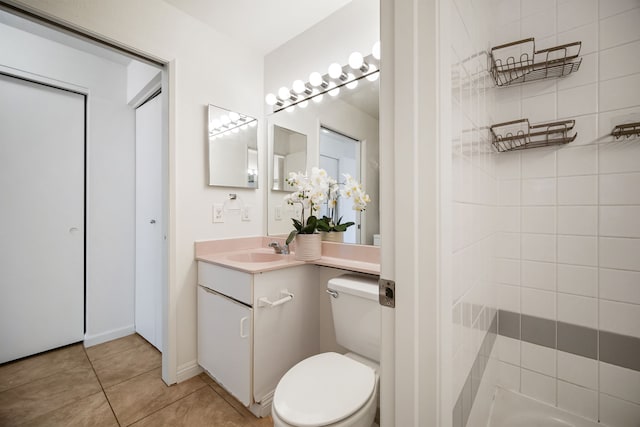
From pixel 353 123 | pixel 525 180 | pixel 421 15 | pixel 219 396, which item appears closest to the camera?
pixel 421 15

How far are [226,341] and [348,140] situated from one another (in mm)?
1427

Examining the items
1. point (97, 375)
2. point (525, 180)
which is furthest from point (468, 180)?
point (97, 375)

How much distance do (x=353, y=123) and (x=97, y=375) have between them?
2.40 metres

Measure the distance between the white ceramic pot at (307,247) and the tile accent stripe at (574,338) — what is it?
1017 mm

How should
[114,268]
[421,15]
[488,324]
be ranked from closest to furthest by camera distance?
1. [421,15]
2. [488,324]
3. [114,268]

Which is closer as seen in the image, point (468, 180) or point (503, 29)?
point (468, 180)

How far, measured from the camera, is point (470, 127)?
2.67 ft

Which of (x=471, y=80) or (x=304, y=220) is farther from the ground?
(x=471, y=80)

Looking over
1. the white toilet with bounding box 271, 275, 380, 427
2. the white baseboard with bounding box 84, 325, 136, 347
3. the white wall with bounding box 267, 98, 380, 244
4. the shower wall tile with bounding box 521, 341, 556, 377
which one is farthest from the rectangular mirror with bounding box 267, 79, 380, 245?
the white baseboard with bounding box 84, 325, 136, 347

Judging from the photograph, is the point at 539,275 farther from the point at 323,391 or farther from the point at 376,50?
the point at 376,50

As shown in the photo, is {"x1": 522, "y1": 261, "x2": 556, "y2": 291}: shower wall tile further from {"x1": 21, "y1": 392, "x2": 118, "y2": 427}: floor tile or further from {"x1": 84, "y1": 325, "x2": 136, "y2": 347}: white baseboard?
{"x1": 84, "y1": 325, "x2": 136, "y2": 347}: white baseboard

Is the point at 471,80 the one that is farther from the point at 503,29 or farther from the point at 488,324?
the point at 488,324

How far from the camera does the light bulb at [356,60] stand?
161 centimetres

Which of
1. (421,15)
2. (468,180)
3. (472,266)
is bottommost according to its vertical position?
(472,266)
